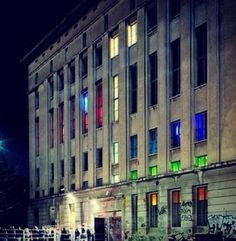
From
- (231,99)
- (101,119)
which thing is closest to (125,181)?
(101,119)

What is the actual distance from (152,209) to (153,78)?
29.3ft

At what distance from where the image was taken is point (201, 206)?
34844 millimetres

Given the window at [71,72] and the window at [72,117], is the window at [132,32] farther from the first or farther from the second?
the window at [72,117]

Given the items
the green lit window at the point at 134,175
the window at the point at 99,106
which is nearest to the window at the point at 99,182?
the window at the point at 99,106

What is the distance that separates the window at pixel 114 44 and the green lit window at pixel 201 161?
14.8 metres

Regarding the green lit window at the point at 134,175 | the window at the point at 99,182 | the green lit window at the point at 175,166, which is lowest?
the window at the point at 99,182

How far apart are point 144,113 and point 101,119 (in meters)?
8.22

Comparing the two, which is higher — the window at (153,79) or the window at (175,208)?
the window at (153,79)

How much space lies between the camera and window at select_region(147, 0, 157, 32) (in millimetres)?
41812

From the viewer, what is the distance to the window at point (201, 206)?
34406 millimetres

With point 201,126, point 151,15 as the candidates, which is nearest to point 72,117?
point 151,15

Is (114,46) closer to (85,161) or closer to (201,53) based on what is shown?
(85,161)

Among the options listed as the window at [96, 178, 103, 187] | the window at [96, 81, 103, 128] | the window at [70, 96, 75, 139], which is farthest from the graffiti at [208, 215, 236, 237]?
the window at [70, 96, 75, 139]

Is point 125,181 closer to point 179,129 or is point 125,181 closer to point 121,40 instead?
point 179,129
